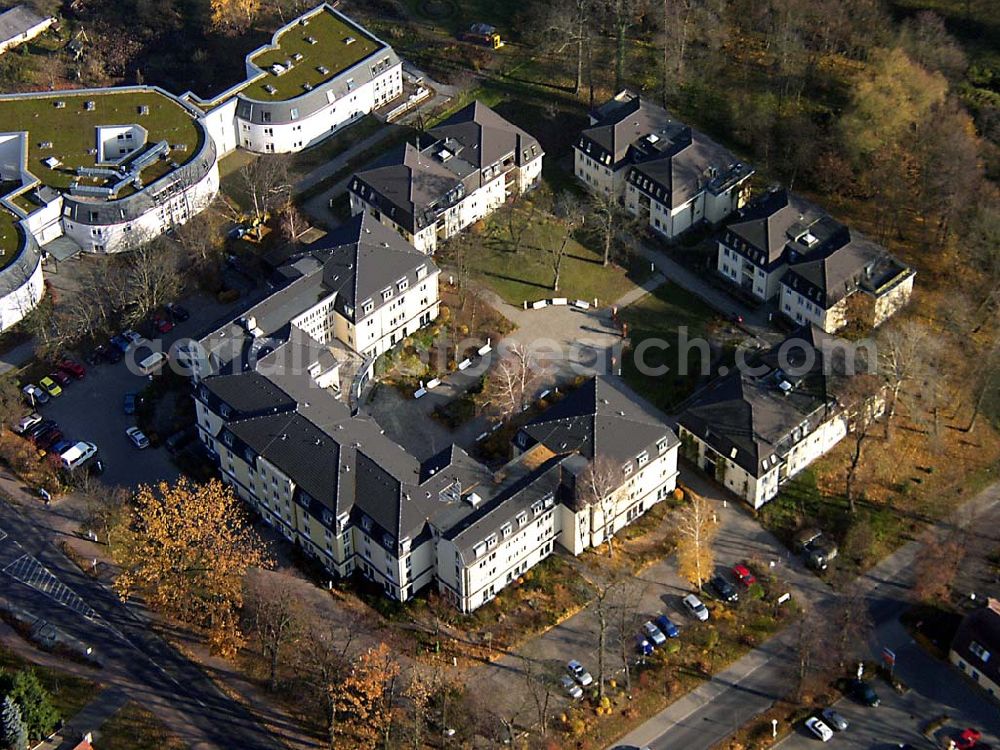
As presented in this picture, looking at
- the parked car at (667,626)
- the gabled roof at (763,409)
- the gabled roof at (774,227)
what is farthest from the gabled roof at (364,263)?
the parked car at (667,626)

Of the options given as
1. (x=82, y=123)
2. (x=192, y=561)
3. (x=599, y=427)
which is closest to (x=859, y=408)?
(x=599, y=427)

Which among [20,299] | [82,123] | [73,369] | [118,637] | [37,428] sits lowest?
[118,637]

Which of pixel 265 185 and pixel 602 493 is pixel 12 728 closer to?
pixel 602 493

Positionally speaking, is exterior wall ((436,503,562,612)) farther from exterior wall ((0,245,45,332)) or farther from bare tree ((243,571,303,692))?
exterior wall ((0,245,45,332))

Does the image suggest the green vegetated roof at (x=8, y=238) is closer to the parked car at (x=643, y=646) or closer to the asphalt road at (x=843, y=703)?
the parked car at (x=643, y=646)

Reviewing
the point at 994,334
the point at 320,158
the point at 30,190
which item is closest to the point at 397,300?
the point at 320,158

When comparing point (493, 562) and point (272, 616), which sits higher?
point (493, 562)
